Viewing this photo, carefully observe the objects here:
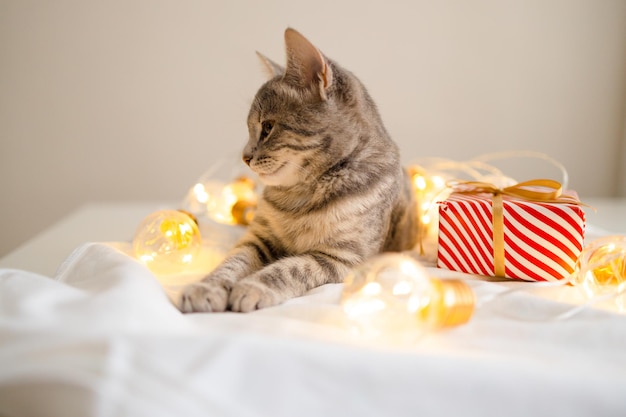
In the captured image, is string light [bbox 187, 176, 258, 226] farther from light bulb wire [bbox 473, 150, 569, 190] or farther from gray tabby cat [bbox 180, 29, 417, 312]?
light bulb wire [bbox 473, 150, 569, 190]

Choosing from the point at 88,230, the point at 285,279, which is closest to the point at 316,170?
the point at 285,279

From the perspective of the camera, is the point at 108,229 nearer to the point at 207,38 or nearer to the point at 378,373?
the point at 207,38

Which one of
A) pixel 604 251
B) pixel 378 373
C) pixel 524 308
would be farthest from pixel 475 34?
pixel 378 373

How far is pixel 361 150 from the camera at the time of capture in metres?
1.21

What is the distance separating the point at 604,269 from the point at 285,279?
0.61 metres

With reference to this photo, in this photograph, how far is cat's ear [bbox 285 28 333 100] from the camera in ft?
3.67

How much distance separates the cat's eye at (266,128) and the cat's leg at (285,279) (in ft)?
0.94

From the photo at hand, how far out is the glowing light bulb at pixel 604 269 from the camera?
39.6 inches

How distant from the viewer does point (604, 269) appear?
3.34 ft

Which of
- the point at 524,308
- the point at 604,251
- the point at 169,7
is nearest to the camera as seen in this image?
the point at 524,308

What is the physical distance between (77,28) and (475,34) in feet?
5.76

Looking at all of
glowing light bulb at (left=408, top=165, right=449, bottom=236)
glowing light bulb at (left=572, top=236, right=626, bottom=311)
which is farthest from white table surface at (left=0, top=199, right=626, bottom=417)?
glowing light bulb at (left=408, top=165, right=449, bottom=236)

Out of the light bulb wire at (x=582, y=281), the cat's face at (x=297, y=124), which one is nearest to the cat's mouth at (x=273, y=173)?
the cat's face at (x=297, y=124)

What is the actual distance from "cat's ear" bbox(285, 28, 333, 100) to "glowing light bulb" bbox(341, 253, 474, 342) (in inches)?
18.5
